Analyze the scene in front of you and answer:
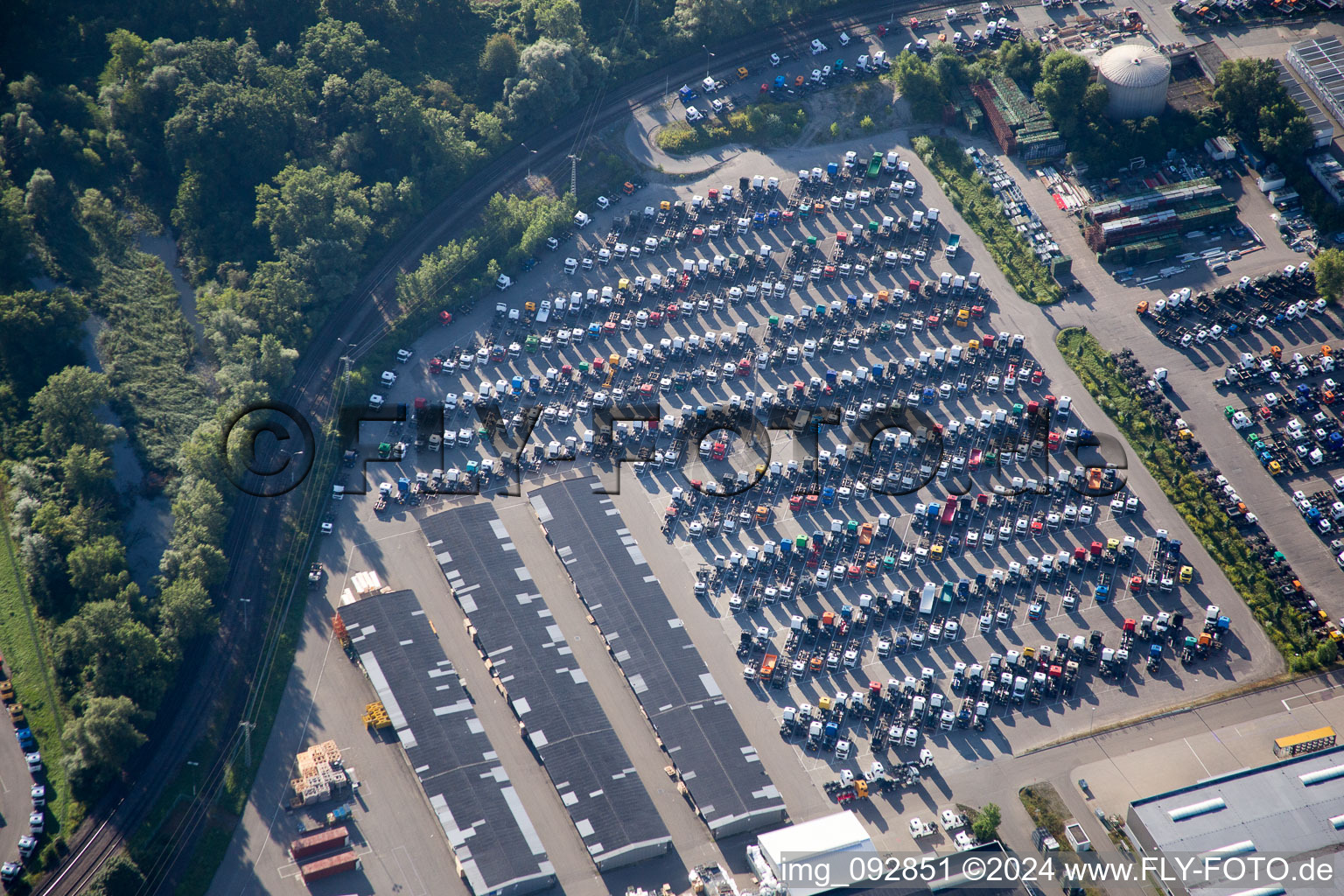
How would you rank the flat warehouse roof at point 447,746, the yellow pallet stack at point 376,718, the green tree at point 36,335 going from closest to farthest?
the flat warehouse roof at point 447,746
the yellow pallet stack at point 376,718
the green tree at point 36,335

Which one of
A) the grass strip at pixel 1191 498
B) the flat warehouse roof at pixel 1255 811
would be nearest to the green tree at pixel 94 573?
the flat warehouse roof at pixel 1255 811

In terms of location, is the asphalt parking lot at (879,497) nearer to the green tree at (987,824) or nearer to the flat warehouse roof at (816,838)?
the flat warehouse roof at (816,838)

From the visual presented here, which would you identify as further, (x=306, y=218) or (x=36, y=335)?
(x=306, y=218)

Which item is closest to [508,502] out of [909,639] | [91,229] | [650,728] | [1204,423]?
[650,728]

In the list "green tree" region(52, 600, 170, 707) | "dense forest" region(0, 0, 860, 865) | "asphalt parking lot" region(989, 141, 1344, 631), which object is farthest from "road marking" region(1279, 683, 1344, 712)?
"green tree" region(52, 600, 170, 707)

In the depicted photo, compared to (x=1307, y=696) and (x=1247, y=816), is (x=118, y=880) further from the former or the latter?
(x=1307, y=696)

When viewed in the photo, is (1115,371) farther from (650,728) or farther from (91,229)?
(91,229)

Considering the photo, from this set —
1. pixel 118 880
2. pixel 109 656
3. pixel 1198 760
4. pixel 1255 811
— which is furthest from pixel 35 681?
pixel 1255 811
